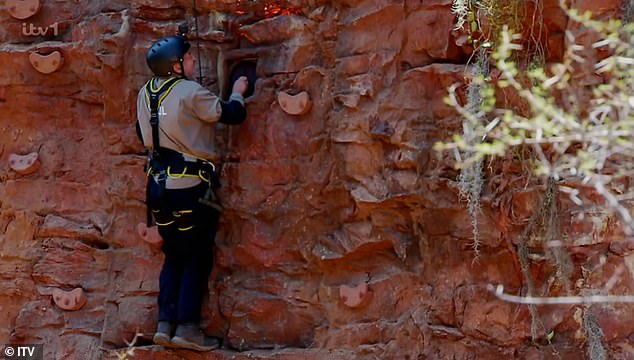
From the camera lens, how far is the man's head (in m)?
5.64

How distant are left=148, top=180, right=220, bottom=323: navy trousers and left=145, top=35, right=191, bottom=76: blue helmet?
72 centimetres

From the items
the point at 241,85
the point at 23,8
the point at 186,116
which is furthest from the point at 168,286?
the point at 23,8

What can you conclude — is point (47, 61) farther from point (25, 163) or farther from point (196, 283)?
point (196, 283)

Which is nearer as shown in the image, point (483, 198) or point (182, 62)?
point (483, 198)

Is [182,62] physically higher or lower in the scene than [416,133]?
higher

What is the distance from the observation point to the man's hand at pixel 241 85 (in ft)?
18.9

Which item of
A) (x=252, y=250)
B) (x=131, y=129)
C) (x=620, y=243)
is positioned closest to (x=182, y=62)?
(x=131, y=129)

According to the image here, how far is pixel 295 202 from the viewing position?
228 inches

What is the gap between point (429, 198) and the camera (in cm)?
532

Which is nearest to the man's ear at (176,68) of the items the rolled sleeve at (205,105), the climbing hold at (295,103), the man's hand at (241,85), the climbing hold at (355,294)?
the rolled sleeve at (205,105)

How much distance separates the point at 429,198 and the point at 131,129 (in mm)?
2133

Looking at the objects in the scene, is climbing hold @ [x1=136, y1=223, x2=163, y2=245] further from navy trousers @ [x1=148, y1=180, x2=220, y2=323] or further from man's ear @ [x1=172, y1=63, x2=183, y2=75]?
man's ear @ [x1=172, y1=63, x2=183, y2=75]

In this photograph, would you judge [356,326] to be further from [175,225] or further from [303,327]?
[175,225]

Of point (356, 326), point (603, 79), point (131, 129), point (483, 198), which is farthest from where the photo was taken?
point (131, 129)
